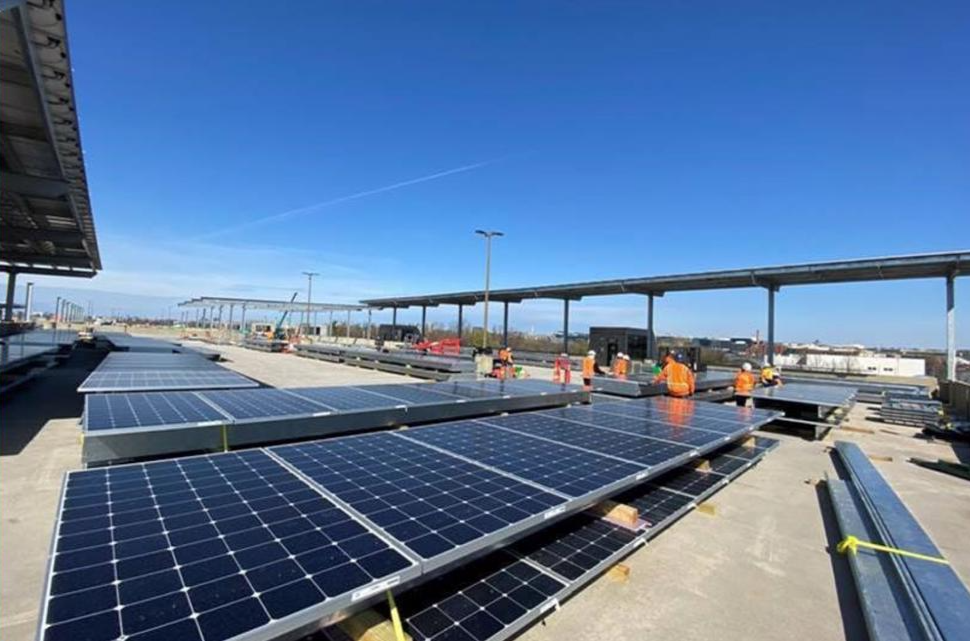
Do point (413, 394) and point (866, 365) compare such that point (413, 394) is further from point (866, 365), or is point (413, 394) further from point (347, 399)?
point (866, 365)

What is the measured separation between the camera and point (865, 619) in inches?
167

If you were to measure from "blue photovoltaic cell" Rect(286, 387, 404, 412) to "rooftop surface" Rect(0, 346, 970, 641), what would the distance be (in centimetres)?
376

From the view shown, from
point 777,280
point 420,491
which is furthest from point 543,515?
point 777,280

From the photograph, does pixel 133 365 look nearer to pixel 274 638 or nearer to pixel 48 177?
pixel 48 177

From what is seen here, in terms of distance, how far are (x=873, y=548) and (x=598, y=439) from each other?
3256 millimetres

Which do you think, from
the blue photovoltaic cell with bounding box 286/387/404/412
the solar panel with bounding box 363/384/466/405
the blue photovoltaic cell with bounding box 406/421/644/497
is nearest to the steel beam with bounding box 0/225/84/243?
the blue photovoltaic cell with bounding box 286/387/404/412

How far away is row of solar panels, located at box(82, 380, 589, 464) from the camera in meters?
5.53

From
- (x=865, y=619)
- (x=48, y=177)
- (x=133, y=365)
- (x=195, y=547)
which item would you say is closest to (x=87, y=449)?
(x=195, y=547)

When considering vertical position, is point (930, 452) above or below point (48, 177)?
below

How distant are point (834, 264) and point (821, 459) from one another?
18743mm

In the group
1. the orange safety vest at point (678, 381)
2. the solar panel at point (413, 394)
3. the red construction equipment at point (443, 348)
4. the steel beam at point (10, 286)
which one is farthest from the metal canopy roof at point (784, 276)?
the steel beam at point (10, 286)

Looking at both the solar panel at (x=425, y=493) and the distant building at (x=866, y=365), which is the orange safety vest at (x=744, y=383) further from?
the distant building at (x=866, y=365)

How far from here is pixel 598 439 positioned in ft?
22.1

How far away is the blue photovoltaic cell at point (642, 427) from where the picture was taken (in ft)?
23.5
